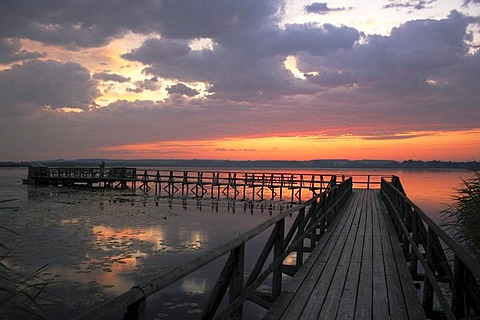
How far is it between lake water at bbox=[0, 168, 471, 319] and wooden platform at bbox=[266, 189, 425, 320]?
2185 mm

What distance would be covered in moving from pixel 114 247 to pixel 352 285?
9804 millimetres

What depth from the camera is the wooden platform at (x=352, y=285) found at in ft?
14.5

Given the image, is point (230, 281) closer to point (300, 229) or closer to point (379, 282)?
point (300, 229)

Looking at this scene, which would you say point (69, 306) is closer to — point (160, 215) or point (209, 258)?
point (209, 258)

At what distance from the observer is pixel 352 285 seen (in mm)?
5469

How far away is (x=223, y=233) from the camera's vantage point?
17438mm

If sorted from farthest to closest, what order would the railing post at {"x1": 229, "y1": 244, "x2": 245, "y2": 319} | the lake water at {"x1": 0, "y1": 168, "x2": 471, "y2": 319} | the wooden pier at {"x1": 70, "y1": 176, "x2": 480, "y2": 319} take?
the lake water at {"x1": 0, "y1": 168, "x2": 471, "y2": 319} → the railing post at {"x1": 229, "y1": 244, "x2": 245, "y2": 319} → the wooden pier at {"x1": 70, "y1": 176, "x2": 480, "y2": 319}

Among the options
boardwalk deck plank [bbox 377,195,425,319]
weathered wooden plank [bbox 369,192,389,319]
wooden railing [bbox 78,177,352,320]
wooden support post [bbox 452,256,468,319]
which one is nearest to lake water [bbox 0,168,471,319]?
wooden railing [bbox 78,177,352,320]

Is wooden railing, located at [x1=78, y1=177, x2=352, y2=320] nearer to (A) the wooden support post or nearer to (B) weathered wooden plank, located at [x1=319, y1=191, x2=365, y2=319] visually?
(B) weathered wooden plank, located at [x1=319, y1=191, x2=365, y2=319]

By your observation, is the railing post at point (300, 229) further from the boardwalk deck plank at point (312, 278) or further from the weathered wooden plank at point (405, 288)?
the weathered wooden plank at point (405, 288)

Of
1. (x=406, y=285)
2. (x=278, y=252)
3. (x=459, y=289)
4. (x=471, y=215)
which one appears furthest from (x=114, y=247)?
(x=459, y=289)

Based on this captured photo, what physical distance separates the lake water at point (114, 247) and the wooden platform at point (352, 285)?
2185mm

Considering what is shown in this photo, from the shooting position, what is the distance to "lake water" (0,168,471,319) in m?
8.57

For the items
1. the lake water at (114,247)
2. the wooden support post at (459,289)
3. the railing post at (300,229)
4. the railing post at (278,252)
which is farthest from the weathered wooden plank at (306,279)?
the lake water at (114,247)
